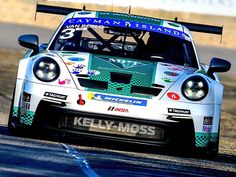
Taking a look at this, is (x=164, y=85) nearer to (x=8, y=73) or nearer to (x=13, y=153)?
(x=13, y=153)

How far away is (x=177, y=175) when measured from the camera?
8531mm

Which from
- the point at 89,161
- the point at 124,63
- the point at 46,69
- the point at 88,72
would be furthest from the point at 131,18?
the point at 89,161

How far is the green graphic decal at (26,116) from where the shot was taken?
9.56 m

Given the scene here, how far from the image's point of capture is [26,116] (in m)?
9.61

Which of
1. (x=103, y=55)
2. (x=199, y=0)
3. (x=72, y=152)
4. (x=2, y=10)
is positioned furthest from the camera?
(x=2, y=10)

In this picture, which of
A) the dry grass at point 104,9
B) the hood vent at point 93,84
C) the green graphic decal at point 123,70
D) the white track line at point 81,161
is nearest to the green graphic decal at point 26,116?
the white track line at point 81,161

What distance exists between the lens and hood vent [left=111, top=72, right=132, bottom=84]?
378 inches

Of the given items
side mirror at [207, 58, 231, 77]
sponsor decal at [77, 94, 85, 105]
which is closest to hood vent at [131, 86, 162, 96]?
sponsor decal at [77, 94, 85, 105]

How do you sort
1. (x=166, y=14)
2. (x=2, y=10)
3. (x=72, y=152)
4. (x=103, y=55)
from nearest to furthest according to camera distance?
(x=72, y=152) < (x=103, y=55) < (x=166, y=14) < (x=2, y=10)

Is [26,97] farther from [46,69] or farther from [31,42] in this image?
[31,42]

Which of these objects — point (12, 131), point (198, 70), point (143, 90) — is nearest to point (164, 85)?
point (143, 90)

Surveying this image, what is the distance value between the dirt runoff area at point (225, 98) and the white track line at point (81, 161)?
2.59m

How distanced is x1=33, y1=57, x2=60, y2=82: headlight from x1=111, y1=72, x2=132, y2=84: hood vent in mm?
506

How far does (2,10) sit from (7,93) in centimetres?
2200
